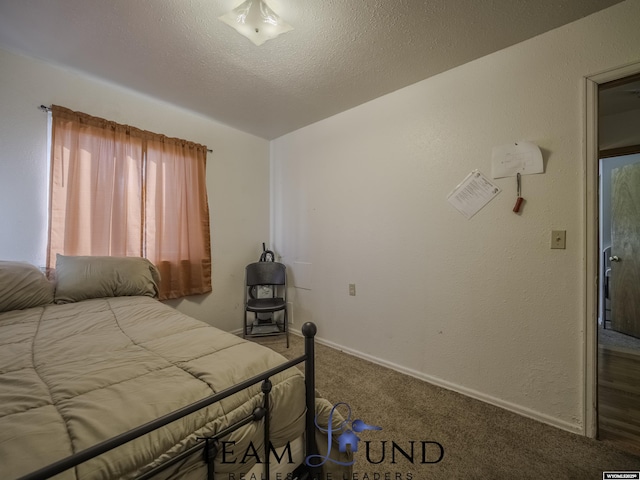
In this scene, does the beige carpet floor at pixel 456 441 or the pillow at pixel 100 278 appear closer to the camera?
the beige carpet floor at pixel 456 441

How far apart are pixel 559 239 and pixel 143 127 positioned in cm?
331

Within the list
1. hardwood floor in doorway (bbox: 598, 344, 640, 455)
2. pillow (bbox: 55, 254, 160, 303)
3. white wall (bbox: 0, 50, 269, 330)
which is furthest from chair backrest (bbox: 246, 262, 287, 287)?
hardwood floor in doorway (bbox: 598, 344, 640, 455)

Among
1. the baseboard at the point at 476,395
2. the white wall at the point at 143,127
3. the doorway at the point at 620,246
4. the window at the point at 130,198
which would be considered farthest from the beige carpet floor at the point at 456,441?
the window at the point at 130,198

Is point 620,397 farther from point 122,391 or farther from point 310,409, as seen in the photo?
point 122,391

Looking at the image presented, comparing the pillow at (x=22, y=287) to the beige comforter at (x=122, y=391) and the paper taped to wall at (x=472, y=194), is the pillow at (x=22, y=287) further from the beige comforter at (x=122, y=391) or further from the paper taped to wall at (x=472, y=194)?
the paper taped to wall at (x=472, y=194)

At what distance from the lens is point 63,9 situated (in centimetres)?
144

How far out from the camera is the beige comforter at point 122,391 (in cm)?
57

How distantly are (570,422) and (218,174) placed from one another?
3424 mm

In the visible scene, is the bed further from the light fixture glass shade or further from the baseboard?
the light fixture glass shade

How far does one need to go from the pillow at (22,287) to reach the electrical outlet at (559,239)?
319 centimetres

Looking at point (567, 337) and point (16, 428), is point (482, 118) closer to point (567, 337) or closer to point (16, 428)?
point (567, 337)

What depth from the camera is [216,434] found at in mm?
719

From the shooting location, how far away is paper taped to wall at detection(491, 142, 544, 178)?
1.58 m

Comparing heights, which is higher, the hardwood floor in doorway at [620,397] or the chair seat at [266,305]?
the chair seat at [266,305]
